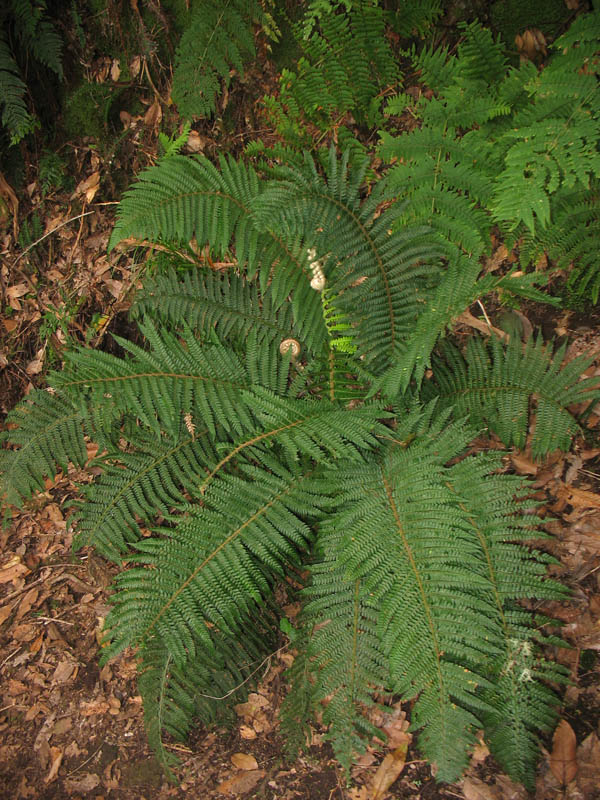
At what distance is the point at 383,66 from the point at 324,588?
2648 mm

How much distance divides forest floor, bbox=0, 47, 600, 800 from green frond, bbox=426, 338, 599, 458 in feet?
0.41

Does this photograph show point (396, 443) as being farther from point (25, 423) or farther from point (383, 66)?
point (383, 66)

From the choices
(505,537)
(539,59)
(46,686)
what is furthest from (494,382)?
(46,686)

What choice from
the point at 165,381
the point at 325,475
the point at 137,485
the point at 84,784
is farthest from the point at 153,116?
the point at 84,784

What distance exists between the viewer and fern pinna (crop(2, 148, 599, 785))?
1814 mm

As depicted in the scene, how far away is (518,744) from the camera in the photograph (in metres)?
1.76

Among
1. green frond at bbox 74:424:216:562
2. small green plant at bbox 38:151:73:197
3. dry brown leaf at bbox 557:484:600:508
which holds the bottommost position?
dry brown leaf at bbox 557:484:600:508

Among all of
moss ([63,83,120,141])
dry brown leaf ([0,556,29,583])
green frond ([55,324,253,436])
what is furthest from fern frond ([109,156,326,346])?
dry brown leaf ([0,556,29,583])

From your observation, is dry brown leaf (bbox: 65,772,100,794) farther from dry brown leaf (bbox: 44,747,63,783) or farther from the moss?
the moss

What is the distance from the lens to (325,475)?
7.20 feet

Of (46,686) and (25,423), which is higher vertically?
(25,423)

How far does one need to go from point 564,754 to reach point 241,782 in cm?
135

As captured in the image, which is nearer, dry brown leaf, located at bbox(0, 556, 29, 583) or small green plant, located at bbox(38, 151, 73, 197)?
dry brown leaf, located at bbox(0, 556, 29, 583)

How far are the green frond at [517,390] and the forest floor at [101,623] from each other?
13 centimetres
